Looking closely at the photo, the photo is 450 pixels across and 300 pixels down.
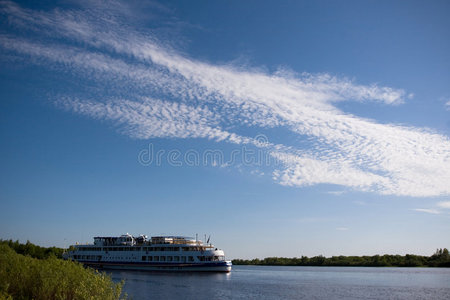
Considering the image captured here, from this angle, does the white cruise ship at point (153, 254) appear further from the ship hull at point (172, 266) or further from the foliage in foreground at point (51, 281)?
the foliage in foreground at point (51, 281)

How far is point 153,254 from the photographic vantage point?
320 feet

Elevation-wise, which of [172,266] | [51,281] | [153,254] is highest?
[51,281]

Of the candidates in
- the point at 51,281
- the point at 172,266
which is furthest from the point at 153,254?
the point at 51,281

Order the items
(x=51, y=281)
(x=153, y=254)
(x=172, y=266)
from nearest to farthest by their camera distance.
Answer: (x=51, y=281), (x=172, y=266), (x=153, y=254)

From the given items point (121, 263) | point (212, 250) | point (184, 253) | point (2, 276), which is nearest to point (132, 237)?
point (121, 263)

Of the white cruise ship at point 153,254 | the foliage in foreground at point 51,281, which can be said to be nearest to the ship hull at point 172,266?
the white cruise ship at point 153,254

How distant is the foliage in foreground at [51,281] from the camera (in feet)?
62.5

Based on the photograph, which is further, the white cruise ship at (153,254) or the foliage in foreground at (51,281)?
the white cruise ship at (153,254)

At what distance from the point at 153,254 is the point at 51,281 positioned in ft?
266

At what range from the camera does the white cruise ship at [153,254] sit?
299 feet

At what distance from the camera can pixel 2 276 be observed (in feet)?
71.6

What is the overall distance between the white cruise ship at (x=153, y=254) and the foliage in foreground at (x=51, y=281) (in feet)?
229

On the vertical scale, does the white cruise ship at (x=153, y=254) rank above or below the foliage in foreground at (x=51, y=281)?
below

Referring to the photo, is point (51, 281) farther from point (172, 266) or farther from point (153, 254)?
point (153, 254)
